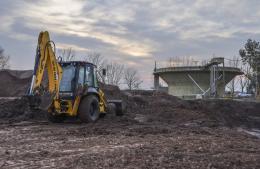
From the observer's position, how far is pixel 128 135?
42.2ft

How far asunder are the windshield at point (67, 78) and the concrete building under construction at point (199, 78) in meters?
33.5

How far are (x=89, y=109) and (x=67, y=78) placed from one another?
1446mm

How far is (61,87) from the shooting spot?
16438 millimetres

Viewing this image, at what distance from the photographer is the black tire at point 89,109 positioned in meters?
16.2

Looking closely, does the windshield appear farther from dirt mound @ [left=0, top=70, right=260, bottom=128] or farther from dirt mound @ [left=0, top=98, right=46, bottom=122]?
dirt mound @ [left=0, top=98, right=46, bottom=122]

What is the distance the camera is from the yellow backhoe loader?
51.6 ft

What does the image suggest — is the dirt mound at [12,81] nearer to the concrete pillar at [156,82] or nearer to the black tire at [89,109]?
the black tire at [89,109]

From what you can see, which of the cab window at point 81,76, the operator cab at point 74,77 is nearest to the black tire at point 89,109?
the operator cab at point 74,77

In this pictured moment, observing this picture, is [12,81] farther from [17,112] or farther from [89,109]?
[89,109]

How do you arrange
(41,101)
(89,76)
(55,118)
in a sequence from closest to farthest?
1. (41,101)
2. (89,76)
3. (55,118)

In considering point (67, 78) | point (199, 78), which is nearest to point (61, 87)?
point (67, 78)

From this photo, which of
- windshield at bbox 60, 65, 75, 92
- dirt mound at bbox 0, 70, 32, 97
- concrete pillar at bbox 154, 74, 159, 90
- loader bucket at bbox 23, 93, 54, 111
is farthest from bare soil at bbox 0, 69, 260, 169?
concrete pillar at bbox 154, 74, 159, 90

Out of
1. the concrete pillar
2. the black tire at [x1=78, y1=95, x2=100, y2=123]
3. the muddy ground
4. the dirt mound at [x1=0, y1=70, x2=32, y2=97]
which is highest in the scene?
the concrete pillar

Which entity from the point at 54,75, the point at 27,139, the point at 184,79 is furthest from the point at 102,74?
the point at 184,79
